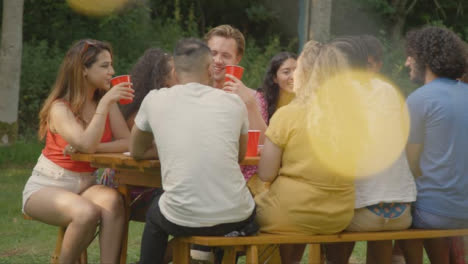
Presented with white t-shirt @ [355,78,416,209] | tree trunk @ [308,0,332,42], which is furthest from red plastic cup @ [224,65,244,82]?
tree trunk @ [308,0,332,42]

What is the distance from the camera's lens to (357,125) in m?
3.78

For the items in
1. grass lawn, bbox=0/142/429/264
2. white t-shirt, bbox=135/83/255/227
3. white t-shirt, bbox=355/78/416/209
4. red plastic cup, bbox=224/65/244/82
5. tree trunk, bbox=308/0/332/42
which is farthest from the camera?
tree trunk, bbox=308/0/332/42

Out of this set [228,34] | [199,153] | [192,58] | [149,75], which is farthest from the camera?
[228,34]

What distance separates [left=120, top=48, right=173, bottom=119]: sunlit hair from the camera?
4.70 metres

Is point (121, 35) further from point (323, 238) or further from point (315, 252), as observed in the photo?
point (323, 238)

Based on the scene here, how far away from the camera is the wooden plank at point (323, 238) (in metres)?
3.59

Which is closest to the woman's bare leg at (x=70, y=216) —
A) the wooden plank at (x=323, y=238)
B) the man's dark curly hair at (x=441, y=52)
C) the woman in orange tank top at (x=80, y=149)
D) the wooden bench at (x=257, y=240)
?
the woman in orange tank top at (x=80, y=149)

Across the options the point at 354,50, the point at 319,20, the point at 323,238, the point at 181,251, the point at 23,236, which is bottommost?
the point at 23,236

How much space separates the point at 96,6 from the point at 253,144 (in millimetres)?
10469

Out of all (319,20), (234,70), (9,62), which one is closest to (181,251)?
(234,70)

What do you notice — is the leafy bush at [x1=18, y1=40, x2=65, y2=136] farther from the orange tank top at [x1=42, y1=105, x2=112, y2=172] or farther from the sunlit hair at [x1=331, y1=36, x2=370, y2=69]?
the sunlit hair at [x1=331, y1=36, x2=370, y2=69]

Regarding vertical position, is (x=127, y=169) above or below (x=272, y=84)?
below

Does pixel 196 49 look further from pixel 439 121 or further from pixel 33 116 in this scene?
pixel 33 116

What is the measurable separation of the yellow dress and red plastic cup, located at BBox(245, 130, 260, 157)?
327 mm
